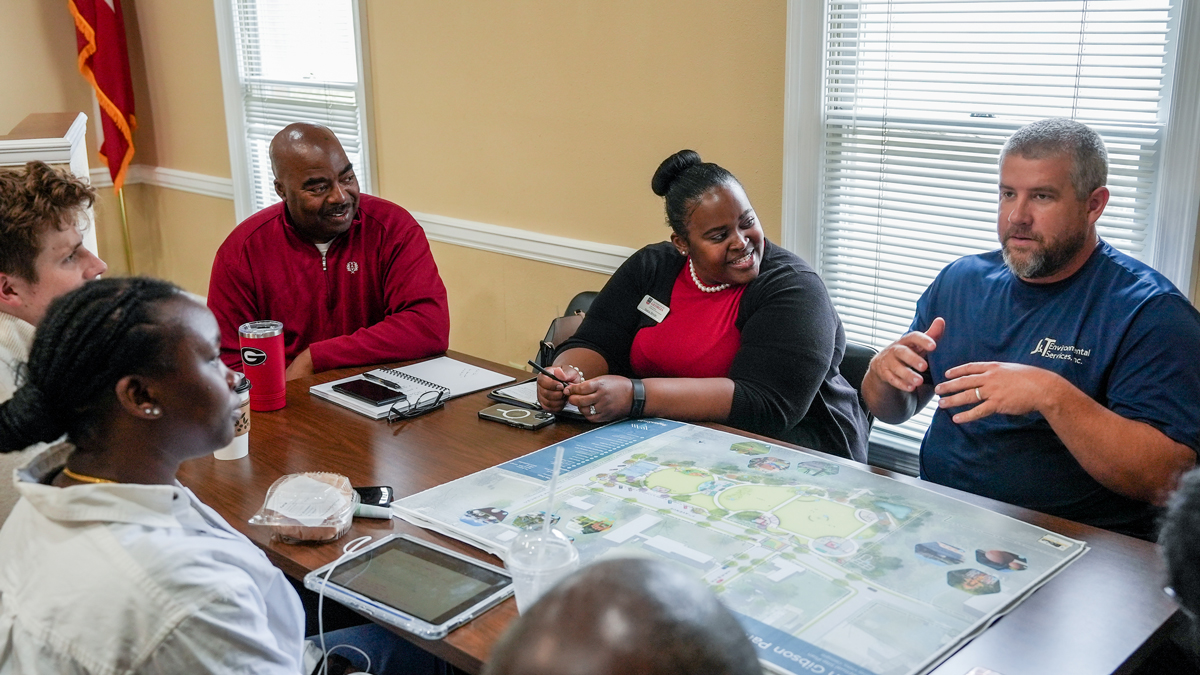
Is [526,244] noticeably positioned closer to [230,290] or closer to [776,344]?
[230,290]

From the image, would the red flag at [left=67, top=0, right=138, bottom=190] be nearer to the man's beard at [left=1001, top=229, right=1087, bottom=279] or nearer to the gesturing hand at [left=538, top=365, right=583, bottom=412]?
the gesturing hand at [left=538, top=365, right=583, bottom=412]

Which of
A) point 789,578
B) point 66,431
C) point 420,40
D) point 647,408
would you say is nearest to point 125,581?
point 66,431

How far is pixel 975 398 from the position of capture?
5.42 ft

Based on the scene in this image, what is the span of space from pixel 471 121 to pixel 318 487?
230cm

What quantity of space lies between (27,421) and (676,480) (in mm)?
965

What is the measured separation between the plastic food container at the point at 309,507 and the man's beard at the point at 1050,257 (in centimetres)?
131

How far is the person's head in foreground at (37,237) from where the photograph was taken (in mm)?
1753

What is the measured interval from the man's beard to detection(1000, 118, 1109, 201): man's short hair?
3.3 inches

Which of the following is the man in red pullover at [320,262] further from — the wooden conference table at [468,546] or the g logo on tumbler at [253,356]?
the g logo on tumbler at [253,356]

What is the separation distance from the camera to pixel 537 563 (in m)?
1.22

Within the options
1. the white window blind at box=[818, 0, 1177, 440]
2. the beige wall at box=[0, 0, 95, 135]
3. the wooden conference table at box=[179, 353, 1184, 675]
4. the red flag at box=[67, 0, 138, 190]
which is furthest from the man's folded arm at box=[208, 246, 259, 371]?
the beige wall at box=[0, 0, 95, 135]

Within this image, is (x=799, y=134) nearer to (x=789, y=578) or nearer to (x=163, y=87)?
(x=789, y=578)

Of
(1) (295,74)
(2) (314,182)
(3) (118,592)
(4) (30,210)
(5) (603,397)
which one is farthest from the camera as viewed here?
(1) (295,74)

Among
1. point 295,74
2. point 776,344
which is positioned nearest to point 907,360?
point 776,344
